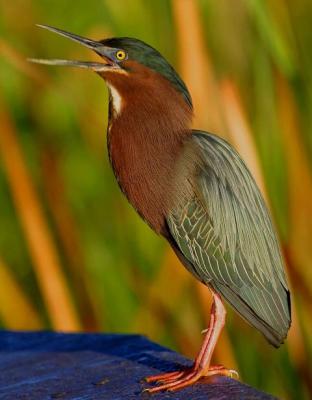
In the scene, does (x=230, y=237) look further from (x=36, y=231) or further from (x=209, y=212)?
(x=36, y=231)

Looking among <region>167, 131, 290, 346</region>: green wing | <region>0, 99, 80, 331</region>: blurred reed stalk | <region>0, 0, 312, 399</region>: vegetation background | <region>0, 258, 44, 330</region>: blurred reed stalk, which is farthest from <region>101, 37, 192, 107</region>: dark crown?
<region>0, 258, 44, 330</region>: blurred reed stalk

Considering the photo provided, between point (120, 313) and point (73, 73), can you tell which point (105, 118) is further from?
point (120, 313)

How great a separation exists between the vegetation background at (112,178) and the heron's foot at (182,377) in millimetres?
735

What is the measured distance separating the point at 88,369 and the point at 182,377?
27 cm

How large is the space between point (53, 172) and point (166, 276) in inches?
20.5

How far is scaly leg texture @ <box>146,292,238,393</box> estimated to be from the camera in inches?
98.5

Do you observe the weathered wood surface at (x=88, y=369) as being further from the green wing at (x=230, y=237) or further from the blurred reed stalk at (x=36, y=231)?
the blurred reed stalk at (x=36, y=231)

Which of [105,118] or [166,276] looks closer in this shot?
[166,276]

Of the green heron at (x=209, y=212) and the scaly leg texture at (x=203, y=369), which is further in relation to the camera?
the green heron at (x=209, y=212)

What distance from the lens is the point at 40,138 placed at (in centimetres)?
404

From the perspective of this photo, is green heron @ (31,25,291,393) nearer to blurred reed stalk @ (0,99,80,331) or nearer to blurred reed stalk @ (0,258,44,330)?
blurred reed stalk @ (0,99,80,331)

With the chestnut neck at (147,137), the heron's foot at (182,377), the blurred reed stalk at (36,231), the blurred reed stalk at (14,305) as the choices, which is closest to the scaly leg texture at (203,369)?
the heron's foot at (182,377)

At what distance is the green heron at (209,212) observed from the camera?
2619 millimetres

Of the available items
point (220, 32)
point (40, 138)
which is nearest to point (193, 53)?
point (220, 32)
